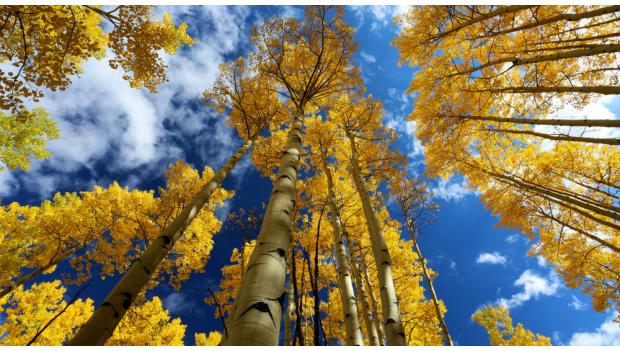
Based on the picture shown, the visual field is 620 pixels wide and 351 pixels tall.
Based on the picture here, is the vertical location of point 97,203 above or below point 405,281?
above

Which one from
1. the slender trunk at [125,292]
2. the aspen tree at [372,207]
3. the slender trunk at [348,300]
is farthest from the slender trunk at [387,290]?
the slender trunk at [125,292]

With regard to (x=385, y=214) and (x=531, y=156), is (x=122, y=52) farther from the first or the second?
(x=531, y=156)

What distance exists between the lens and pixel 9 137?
9469 millimetres

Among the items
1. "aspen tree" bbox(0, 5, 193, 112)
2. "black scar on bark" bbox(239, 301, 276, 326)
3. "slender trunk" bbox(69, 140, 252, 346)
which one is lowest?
"black scar on bark" bbox(239, 301, 276, 326)

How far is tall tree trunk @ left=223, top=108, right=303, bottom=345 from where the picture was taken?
3.66ft

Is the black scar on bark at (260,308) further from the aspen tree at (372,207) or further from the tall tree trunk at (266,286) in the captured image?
the aspen tree at (372,207)

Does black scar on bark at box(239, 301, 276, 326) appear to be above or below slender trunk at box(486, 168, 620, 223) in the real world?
below

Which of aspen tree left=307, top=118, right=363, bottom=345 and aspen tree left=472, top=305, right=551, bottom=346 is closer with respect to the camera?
aspen tree left=307, top=118, right=363, bottom=345

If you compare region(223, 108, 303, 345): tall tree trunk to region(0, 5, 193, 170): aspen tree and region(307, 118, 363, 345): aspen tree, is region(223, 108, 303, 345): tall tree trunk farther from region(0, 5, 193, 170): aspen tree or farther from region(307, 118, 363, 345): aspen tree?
region(0, 5, 193, 170): aspen tree

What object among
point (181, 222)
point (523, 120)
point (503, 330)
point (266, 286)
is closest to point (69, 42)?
point (181, 222)

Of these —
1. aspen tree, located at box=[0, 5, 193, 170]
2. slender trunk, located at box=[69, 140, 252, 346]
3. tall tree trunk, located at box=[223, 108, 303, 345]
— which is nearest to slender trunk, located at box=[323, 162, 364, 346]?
tall tree trunk, located at box=[223, 108, 303, 345]

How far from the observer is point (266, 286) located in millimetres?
1311

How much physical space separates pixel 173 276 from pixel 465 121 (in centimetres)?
1101

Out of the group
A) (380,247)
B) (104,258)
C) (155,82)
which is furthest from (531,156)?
(104,258)
